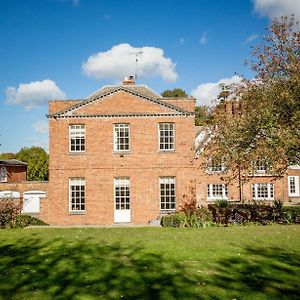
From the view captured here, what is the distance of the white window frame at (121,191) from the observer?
24.8m

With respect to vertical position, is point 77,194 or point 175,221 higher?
point 77,194

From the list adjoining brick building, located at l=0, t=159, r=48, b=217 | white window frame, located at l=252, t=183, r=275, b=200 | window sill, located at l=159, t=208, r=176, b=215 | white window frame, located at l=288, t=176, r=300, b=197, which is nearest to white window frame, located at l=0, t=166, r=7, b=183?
adjoining brick building, located at l=0, t=159, r=48, b=217

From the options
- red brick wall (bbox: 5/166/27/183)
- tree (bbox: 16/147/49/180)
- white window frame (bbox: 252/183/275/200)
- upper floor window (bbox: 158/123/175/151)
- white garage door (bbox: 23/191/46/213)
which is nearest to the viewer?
upper floor window (bbox: 158/123/175/151)

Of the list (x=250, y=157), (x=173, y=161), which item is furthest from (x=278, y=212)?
(x=173, y=161)

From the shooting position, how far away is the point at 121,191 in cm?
2486

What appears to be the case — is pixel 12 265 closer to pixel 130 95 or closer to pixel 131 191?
pixel 131 191

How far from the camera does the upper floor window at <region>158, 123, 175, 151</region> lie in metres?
25.2

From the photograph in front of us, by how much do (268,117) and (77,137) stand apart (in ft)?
45.9

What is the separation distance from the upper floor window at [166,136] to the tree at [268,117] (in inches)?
216

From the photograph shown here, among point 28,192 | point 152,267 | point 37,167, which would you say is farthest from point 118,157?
point 37,167

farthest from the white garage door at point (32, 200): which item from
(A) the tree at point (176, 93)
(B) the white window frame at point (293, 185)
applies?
(A) the tree at point (176, 93)

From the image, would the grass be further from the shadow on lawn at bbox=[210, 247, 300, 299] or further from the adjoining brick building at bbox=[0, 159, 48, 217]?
the adjoining brick building at bbox=[0, 159, 48, 217]

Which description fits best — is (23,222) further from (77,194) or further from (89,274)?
(89,274)

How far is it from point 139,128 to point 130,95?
8.33 ft
